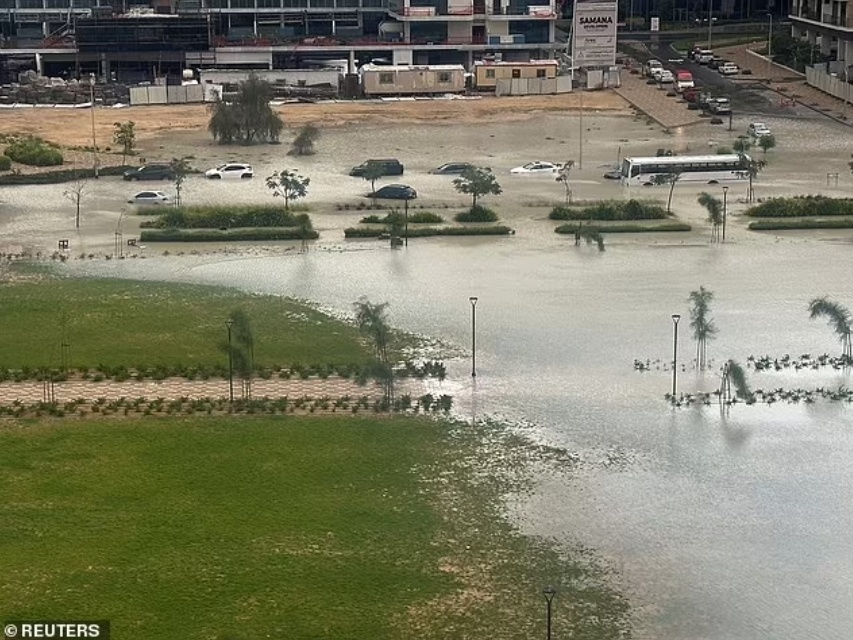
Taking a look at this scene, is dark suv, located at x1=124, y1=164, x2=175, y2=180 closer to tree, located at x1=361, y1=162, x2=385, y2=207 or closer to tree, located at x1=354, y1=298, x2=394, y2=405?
tree, located at x1=361, y1=162, x2=385, y2=207

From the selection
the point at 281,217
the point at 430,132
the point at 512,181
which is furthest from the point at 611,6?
the point at 281,217

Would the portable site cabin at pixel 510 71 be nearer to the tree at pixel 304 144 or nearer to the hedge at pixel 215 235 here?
the tree at pixel 304 144

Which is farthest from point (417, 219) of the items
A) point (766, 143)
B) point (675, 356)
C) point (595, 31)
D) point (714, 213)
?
point (595, 31)

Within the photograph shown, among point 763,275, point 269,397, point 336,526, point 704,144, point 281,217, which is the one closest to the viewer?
point 336,526

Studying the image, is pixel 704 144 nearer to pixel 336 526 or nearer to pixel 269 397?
pixel 269 397

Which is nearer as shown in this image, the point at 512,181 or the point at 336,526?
the point at 336,526

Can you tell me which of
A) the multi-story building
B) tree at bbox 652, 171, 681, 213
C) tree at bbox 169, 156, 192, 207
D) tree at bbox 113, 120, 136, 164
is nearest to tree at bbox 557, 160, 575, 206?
tree at bbox 652, 171, 681, 213

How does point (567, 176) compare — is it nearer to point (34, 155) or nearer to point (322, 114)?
point (34, 155)
